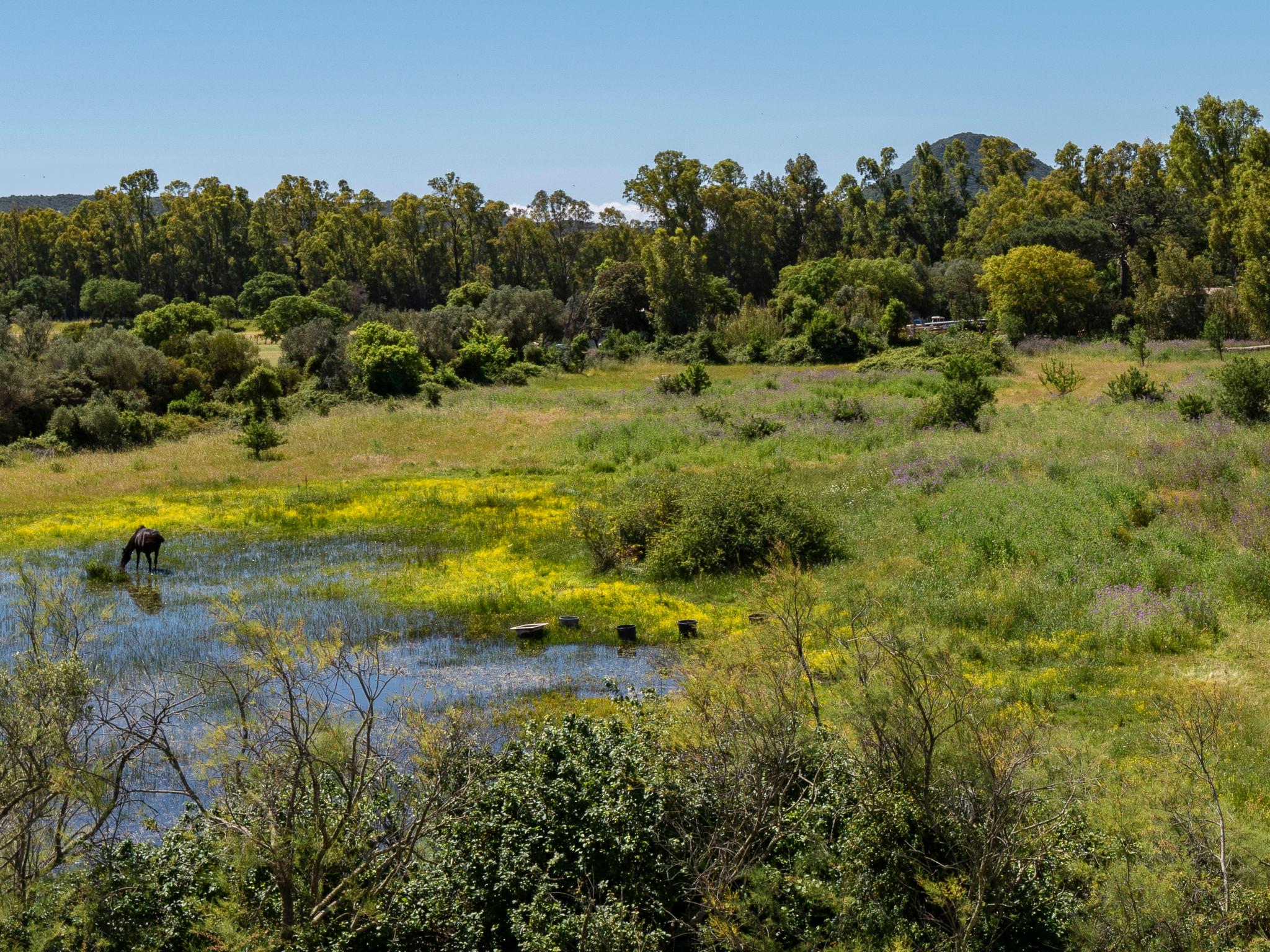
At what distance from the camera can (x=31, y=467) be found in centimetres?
3219

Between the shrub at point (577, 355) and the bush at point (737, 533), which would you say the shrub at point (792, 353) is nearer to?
the shrub at point (577, 355)

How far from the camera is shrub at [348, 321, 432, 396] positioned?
46312 mm

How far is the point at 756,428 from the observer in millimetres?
31844

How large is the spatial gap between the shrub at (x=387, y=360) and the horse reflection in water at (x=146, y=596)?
89.9ft

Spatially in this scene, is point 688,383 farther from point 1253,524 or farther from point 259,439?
point 1253,524

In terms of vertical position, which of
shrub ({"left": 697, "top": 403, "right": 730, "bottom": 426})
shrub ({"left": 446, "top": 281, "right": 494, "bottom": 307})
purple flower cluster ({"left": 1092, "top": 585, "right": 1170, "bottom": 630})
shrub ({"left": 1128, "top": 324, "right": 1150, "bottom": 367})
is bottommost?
purple flower cluster ({"left": 1092, "top": 585, "right": 1170, "bottom": 630})

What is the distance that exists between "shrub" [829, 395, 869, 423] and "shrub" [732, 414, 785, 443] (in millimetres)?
1829

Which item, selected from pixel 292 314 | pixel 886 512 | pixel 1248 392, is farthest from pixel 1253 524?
pixel 292 314

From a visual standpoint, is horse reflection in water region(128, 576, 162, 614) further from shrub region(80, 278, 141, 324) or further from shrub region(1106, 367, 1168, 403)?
shrub region(80, 278, 141, 324)

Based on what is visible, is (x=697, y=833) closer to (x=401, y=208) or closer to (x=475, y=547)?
(x=475, y=547)

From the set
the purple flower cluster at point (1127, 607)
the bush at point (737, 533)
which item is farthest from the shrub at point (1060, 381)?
the purple flower cluster at point (1127, 607)

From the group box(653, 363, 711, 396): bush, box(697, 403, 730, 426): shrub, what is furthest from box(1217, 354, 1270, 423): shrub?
box(653, 363, 711, 396): bush

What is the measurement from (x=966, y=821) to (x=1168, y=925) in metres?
1.44

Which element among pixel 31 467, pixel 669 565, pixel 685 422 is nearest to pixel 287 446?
pixel 31 467
